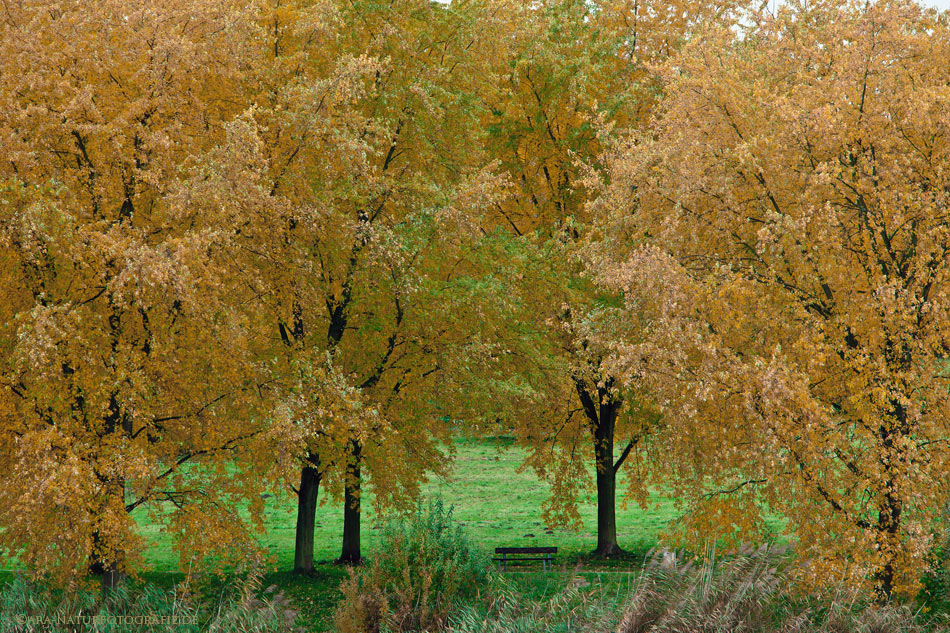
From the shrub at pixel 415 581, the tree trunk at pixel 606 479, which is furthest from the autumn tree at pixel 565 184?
the shrub at pixel 415 581

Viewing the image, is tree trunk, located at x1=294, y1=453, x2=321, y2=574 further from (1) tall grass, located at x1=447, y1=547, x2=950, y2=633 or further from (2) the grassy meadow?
(1) tall grass, located at x1=447, y1=547, x2=950, y2=633

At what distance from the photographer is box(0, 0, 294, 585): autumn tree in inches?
546

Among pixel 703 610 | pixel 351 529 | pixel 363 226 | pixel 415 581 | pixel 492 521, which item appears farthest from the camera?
pixel 492 521

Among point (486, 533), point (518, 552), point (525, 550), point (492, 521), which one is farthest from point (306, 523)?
point (492, 521)

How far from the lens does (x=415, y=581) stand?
1421 centimetres

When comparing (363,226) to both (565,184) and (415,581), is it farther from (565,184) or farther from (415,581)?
(565,184)

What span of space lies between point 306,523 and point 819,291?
1239 centimetres

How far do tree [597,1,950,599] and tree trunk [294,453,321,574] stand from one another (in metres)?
8.56

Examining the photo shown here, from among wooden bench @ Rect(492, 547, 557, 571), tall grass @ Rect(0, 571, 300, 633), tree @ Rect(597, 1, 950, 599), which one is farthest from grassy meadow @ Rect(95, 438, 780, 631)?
tree @ Rect(597, 1, 950, 599)

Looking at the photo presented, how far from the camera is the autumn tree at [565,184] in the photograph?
20812 mm

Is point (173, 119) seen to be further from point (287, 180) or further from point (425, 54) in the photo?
point (425, 54)

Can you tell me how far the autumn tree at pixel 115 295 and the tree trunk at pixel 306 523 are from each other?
3370mm

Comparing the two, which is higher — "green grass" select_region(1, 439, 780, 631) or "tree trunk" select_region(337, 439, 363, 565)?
"tree trunk" select_region(337, 439, 363, 565)

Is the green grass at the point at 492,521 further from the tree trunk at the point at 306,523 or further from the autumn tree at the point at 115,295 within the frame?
the autumn tree at the point at 115,295
